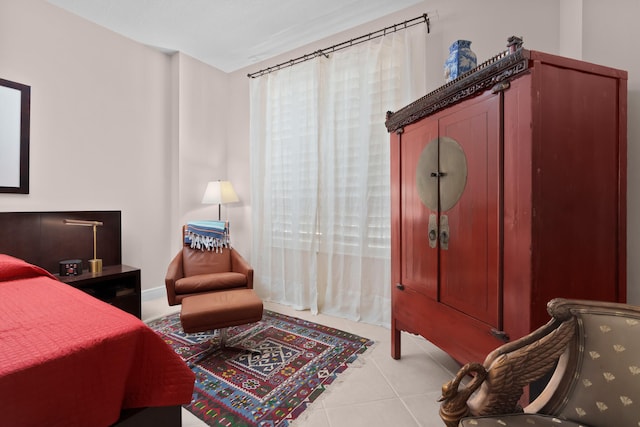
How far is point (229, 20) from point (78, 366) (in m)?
3.03

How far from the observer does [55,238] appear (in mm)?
2588

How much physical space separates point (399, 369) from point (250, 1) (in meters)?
3.24

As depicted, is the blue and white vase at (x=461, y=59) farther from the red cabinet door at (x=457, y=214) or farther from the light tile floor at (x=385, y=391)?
the light tile floor at (x=385, y=391)

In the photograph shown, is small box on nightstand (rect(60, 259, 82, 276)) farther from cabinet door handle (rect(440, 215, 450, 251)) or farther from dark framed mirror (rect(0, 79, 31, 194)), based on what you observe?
cabinet door handle (rect(440, 215, 450, 251))

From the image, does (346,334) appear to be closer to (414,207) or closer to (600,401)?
(414,207)

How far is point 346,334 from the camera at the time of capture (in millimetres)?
2537

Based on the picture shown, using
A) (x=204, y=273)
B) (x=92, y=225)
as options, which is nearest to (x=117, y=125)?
(x=92, y=225)

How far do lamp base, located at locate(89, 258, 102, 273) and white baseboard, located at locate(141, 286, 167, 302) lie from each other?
2.51 feet

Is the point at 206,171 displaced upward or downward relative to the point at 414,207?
upward

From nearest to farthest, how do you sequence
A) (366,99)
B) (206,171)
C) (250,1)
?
(250,1) < (366,99) < (206,171)

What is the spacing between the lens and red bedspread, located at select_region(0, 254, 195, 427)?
855 millimetres

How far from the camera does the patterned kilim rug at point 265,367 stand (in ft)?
5.19

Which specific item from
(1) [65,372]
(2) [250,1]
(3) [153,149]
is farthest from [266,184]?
(1) [65,372]

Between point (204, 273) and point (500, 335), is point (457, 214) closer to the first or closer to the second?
point (500, 335)
